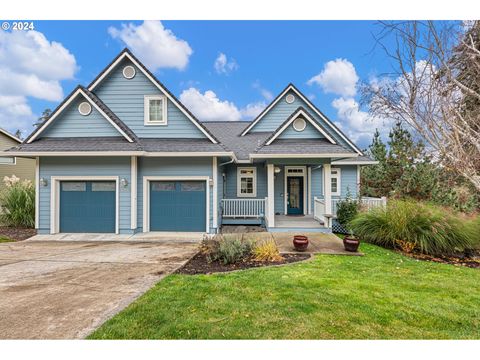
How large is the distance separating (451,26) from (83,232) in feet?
42.0

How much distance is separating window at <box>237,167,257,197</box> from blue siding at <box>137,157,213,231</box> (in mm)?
3338

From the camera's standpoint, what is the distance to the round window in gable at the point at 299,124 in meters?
10.7

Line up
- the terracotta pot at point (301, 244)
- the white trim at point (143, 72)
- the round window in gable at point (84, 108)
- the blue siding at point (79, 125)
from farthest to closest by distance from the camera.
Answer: the white trim at point (143, 72) < the blue siding at point (79, 125) < the round window in gable at point (84, 108) < the terracotta pot at point (301, 244)

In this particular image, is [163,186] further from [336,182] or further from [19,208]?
[336,182]

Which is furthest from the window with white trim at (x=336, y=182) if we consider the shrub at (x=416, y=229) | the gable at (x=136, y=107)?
the gable at (x=136, y=107)

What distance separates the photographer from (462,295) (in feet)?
14.7

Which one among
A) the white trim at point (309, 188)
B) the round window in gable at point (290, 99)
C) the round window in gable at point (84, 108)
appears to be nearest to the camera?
the round window in gable at point (84, 108)

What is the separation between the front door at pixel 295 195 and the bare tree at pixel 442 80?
8.14 m

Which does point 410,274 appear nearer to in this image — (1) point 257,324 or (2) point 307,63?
(1) point 257,324

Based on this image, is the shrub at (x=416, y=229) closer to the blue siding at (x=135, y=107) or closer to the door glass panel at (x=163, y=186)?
the door glass panel at (x=163, y=186)

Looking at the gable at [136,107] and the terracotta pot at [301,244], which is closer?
the terracotta pot at [301,244]

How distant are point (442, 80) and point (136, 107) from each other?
1051 centimetres
